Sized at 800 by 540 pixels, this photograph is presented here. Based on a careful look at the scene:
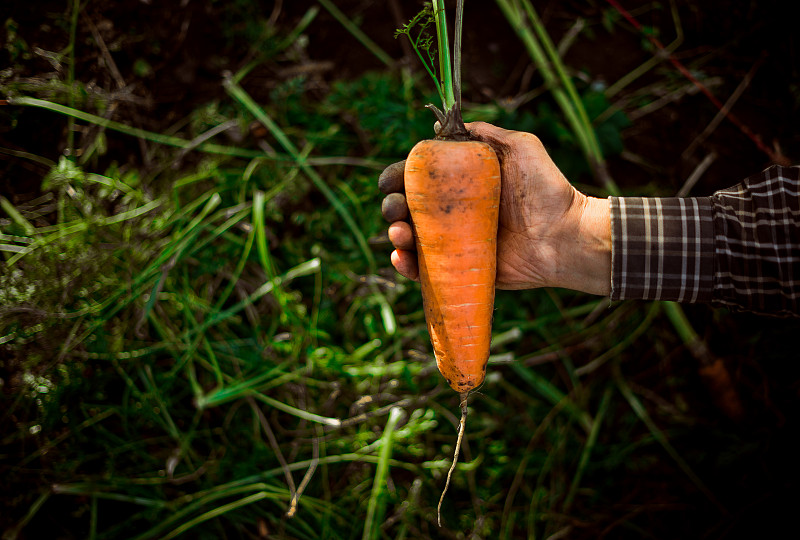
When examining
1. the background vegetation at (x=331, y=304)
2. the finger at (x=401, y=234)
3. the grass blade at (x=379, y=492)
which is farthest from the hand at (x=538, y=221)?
the grass blade at (x=379, y=492)

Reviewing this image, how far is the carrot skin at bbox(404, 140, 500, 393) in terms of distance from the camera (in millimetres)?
1431

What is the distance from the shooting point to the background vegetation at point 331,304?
177 cm

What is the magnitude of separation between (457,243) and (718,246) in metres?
0.74

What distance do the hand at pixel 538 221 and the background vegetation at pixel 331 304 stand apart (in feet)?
1.16

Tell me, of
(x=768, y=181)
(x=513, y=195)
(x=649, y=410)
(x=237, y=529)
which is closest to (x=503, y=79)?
(x=513, y=195)

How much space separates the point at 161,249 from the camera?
190 cm

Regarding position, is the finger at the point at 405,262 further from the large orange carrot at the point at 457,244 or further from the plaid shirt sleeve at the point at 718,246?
the plaid shirt sleeve at the point at 718,246

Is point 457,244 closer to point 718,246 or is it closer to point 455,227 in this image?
point 455,227

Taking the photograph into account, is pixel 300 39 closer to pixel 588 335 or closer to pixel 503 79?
pixel 503 79

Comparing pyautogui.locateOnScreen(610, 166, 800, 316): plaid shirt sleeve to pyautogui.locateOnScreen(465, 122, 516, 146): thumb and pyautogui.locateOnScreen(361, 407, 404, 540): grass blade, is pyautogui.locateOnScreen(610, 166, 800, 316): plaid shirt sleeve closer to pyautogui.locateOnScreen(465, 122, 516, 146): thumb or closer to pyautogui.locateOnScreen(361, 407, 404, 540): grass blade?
pyautogui.locateOnScreen(465, 122, 516, 146): thumb

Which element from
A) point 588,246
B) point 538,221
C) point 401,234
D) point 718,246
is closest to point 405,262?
point 401,234

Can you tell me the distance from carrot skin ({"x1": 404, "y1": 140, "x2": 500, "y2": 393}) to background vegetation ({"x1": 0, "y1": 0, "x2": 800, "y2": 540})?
0.30 m

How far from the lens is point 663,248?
4.52 ft

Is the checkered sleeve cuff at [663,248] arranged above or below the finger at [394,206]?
below
